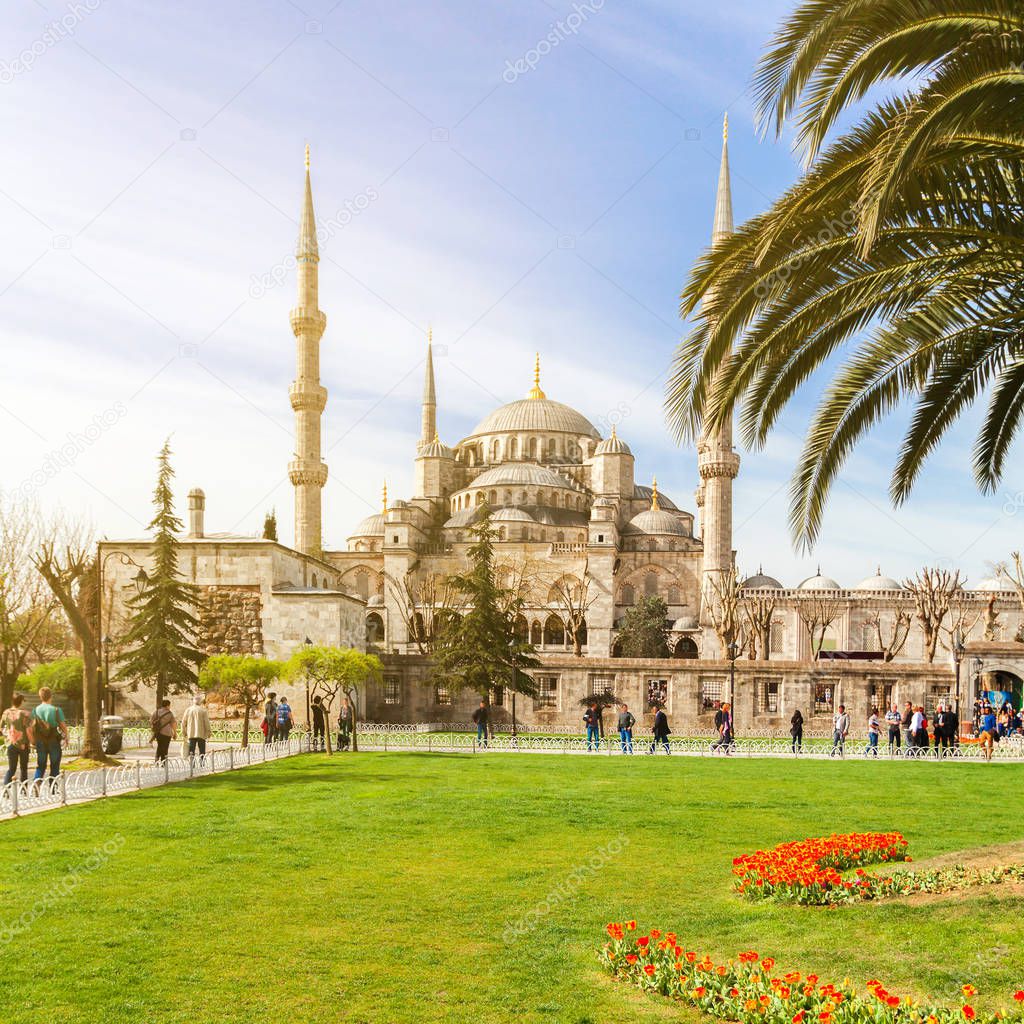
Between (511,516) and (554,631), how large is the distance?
6.63 meters

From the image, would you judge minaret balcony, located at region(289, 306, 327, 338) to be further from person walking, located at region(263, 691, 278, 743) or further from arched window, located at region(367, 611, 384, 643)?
person walking, located at region(263, 691, 278, 743)

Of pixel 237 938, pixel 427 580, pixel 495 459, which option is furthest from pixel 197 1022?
pixel 495 459

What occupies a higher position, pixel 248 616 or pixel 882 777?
pixel 248 616

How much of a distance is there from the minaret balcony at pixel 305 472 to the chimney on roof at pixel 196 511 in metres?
9.59

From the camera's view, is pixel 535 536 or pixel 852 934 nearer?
pixel 852 934

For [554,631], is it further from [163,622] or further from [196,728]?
[196,728]

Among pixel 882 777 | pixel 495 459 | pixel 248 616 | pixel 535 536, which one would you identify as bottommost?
pixel 882 777

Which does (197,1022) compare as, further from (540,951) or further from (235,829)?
(235,829)

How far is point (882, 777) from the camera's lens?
16344mm

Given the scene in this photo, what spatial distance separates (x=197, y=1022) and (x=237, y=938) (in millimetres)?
1438

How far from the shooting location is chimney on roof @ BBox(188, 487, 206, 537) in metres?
30.5

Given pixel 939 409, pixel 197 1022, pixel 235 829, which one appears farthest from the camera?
pixel 235 829

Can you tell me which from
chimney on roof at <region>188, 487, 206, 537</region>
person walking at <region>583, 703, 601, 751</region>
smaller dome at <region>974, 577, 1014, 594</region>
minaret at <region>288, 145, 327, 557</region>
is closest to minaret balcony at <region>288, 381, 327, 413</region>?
minaret at <region>288, 145, 327, 557</region>

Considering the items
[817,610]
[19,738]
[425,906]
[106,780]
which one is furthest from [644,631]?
[425,906]
